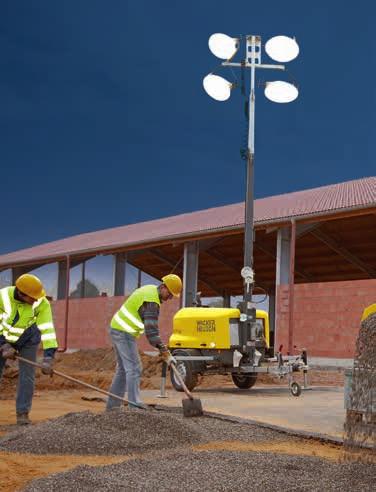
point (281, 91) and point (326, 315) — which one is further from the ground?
point (281, 91)

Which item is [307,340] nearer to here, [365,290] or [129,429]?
[365,290]

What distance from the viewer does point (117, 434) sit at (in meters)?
6.79

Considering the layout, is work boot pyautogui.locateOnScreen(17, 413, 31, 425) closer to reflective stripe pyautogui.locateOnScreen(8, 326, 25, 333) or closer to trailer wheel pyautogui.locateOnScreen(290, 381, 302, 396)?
reflective stripe pyautogui.locateOnScreen(8, 326, 25, 333)

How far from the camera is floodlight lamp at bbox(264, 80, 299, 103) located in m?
14.4

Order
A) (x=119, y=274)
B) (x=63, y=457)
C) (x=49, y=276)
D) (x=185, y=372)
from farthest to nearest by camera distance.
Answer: (x=49, y=276)
(x=119, y=274)
(x=185, y=372)
(x=63, y=457)

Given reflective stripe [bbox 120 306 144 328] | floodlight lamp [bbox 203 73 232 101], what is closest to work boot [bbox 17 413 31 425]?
reflective stripe [bbox 120 306 144 328]

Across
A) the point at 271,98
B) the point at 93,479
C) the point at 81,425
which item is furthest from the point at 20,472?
the point at 271,98

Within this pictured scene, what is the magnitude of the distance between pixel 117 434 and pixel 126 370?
163cm

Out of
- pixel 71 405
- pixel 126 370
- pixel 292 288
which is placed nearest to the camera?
pixel 126 370

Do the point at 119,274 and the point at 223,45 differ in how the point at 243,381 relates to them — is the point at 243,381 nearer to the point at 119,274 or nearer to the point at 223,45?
the point at 223,45

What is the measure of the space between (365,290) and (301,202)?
4.91 meters

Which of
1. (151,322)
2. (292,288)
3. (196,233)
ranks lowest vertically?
(151,322)

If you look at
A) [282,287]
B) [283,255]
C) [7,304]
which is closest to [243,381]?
[282,287]

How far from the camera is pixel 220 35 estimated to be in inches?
570
